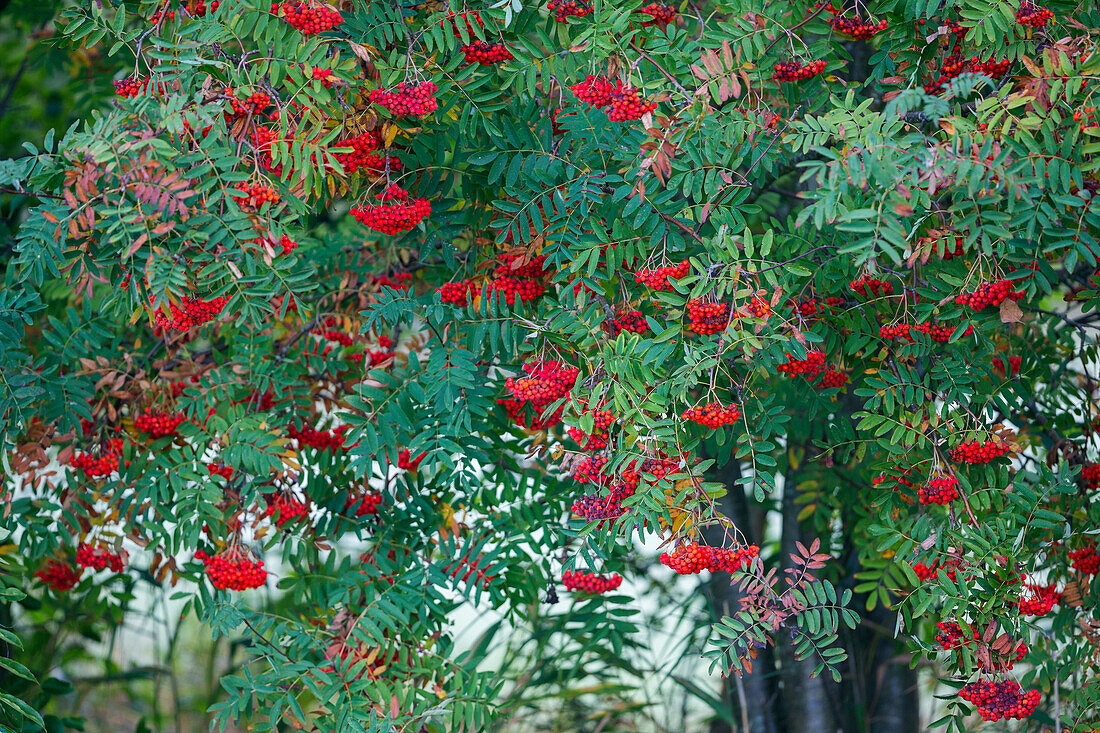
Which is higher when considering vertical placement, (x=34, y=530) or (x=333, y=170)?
(x=333, y=170)

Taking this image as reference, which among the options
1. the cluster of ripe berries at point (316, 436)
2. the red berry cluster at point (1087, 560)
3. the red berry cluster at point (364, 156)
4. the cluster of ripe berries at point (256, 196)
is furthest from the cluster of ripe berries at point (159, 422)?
the red berry cluster at point (1087, 560)

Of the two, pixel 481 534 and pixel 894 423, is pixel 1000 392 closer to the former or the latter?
pixel 894 423

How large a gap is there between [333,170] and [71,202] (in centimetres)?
52

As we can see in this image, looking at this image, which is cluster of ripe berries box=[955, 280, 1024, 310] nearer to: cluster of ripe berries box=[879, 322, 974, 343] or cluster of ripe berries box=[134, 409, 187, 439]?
cluster of ripe berries box=[879, 322, 974, 343]

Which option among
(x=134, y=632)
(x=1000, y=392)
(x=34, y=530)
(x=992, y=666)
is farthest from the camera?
(x=134, y=632)

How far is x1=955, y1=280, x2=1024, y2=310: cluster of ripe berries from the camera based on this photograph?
6.30ft

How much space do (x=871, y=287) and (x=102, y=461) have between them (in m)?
1.92

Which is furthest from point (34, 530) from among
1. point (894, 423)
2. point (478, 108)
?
point (894, 423)

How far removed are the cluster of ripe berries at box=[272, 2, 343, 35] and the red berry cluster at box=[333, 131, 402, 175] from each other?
25cm

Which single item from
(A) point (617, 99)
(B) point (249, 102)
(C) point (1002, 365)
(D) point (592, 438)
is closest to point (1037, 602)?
(C) point (1002, 365)

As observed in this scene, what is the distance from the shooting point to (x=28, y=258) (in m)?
2.01

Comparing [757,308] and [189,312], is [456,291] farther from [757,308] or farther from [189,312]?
[757,308]

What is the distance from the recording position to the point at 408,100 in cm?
196

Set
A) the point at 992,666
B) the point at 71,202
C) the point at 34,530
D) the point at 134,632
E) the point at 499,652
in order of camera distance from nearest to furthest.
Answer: the point at 71,202 < the point at 992,666 < the point at 34,530 < the point at 499,652 < the point at 134,632
